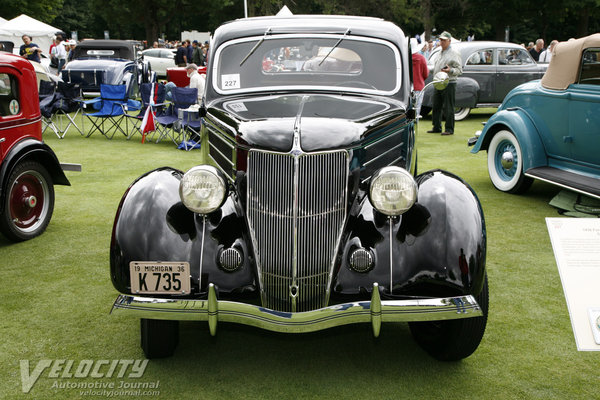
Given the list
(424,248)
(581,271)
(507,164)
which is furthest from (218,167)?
(507,164)

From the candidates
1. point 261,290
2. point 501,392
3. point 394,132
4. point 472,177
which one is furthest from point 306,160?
point 472,177

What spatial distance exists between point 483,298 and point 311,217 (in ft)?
3.62

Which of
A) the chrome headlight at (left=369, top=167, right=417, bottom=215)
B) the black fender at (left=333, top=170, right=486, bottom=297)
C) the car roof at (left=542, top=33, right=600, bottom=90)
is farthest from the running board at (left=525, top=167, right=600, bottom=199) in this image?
the chrome headlight at (left=369, top=167, right=417, bottom=215)

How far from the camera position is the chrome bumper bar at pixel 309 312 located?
2.90 m

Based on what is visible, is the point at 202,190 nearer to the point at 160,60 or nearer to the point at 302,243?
the point at 302,243

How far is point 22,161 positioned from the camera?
563cm

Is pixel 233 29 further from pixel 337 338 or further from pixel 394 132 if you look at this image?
pixel 337 338

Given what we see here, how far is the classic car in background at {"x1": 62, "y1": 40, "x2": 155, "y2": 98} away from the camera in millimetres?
15719

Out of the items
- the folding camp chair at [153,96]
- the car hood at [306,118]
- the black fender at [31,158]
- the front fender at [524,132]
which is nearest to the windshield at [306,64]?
the car hood at [306,118]

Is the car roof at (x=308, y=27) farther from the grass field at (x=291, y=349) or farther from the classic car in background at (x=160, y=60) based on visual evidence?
the classic car in background at (x=160, y=60)

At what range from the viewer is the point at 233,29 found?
4.80m

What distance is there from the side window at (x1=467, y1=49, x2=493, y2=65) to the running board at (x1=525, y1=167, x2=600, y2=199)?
8420 mm

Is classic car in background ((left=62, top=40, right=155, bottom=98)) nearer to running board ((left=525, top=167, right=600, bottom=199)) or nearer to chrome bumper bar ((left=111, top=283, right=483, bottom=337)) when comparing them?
running board ((left=525, top=167, right=600, bottom=199))

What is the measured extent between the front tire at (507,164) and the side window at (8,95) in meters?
5.58
